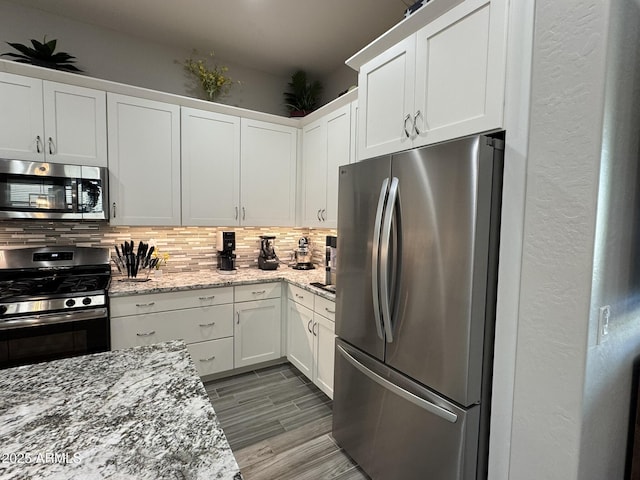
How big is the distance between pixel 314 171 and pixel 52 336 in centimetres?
236

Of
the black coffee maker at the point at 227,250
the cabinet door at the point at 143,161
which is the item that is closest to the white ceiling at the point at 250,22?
the cabinet door at the point at 143,161

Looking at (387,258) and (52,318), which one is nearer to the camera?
(387,258)

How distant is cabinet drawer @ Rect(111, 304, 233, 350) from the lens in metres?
2.38

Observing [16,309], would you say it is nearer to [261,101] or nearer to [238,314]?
[238,314]

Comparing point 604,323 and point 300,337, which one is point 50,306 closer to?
point 300,337

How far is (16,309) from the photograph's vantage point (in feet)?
6.46

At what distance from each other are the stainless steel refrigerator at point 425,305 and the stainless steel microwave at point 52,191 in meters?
1.98

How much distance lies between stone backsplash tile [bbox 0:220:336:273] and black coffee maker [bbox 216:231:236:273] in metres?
0.16

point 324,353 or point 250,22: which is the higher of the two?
point 250,22

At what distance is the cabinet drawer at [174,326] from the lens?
93.6 inches

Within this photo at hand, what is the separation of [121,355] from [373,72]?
189 centimetres

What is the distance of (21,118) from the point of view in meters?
2.24

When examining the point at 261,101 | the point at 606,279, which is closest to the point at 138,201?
the point at 261,101

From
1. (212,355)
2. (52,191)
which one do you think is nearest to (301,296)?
(212,355)
